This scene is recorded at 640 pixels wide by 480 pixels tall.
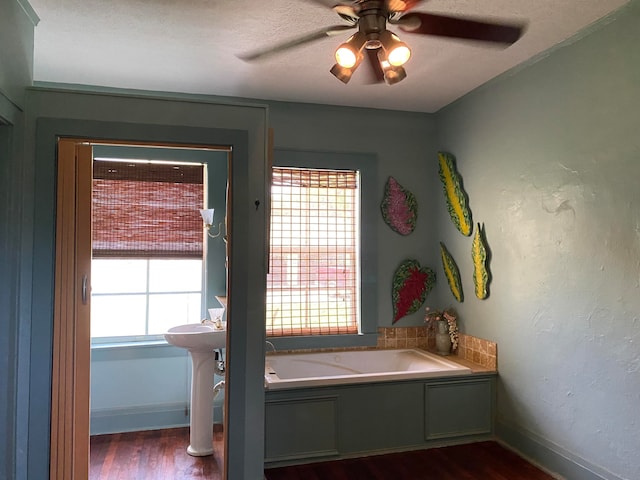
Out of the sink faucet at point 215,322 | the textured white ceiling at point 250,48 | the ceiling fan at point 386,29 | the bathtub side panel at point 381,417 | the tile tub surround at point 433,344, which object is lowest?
the bathtub side panel at point 381,417

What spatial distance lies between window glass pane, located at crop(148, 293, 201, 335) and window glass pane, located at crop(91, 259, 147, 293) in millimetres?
166

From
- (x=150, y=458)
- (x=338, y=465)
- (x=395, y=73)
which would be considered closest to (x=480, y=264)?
(x=338, y=465)

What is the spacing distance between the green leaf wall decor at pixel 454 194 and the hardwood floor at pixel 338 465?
164 centimetres

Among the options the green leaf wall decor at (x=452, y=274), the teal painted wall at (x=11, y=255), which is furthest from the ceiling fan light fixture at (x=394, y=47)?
the green leaf wall decor at (x=452, y=274)

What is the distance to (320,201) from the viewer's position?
158 inches

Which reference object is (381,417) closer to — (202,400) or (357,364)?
(357,364)

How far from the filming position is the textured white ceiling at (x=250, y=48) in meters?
2.40

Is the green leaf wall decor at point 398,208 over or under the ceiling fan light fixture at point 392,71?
under

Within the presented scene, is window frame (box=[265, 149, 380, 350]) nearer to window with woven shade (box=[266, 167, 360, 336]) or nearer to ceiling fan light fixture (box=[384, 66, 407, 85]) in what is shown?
window with woven shade (box=[266, 167, 360, 336])

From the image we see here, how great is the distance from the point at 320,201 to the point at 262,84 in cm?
107

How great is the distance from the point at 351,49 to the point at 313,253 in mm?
2139

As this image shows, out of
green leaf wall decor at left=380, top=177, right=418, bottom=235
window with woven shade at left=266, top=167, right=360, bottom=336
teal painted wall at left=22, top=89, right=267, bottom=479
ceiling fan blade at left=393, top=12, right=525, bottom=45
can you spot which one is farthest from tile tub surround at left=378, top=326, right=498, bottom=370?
ceiling fan blade at left=393, top=12, right=525, bottom=45

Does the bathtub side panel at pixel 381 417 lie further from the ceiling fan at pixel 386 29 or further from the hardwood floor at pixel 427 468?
the ceiling fan at pixel 386 29

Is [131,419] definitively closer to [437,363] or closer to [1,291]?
[1,291]
